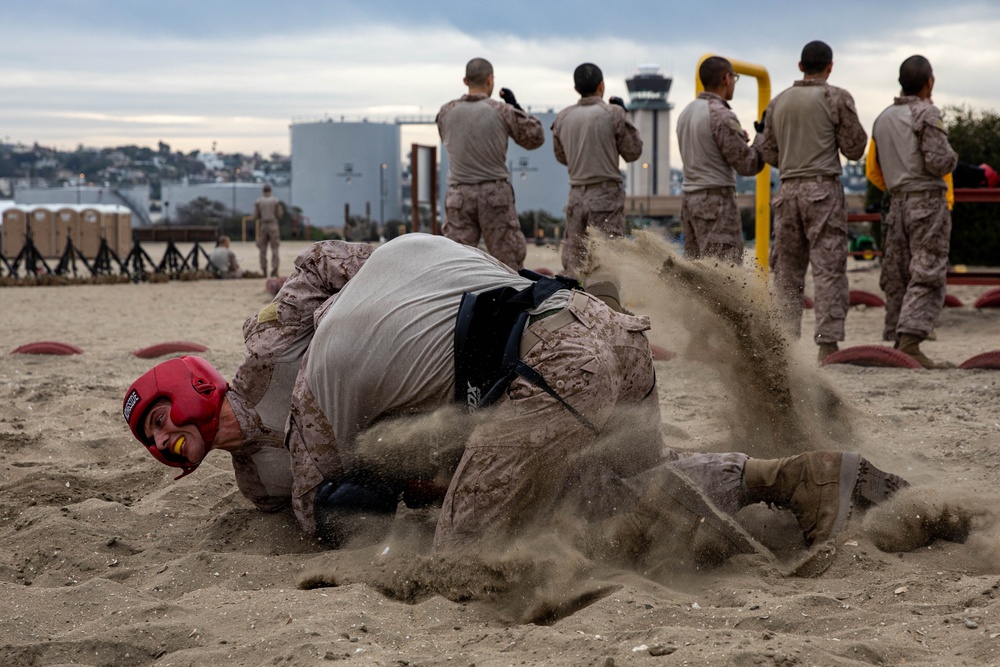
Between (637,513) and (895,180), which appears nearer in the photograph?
(637,513)

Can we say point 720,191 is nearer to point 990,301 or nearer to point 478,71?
point 478,71

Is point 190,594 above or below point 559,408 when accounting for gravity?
below

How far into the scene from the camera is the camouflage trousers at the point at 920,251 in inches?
283

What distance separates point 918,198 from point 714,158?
1.50m

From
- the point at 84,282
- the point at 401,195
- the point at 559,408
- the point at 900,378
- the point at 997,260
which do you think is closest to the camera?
the point at 559,408

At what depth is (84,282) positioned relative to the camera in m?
18.3

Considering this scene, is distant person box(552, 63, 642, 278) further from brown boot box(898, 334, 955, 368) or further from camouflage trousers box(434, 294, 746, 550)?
camouflage trousers box(434, 294, 746, 550)

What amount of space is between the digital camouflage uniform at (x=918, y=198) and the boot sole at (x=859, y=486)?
4.25 meters

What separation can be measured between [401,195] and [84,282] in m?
48.6

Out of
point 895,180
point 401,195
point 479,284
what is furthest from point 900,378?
point 401,195

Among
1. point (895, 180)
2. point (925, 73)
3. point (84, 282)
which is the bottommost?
point (84, 282)

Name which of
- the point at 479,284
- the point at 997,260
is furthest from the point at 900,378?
the point at 997,260

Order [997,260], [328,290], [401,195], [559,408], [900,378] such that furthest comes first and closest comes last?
[401,195] → [997,260] → [900,378] → [328,290] → [559,408]

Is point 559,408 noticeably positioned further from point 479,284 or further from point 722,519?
point 722,519
